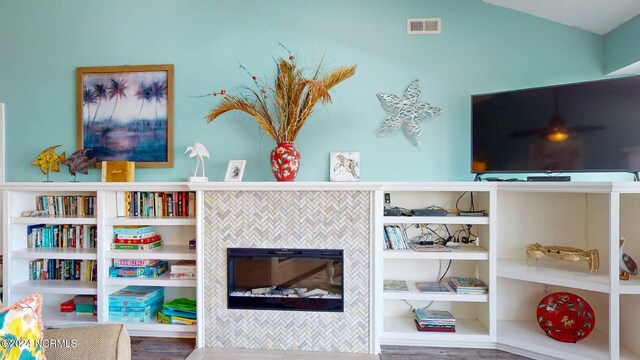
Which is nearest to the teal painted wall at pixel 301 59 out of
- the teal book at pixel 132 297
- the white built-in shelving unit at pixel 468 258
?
the white built-in shelving unit at pixel 468 258

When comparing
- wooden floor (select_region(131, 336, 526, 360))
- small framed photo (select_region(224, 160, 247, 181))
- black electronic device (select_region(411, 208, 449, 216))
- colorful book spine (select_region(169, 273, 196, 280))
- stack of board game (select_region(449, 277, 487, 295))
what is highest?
small framed photo (select_region(224, 160, 247, 181))

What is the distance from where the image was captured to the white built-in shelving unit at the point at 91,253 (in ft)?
8.38

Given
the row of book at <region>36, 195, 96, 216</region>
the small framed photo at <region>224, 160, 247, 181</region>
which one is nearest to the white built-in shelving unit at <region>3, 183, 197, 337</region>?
the row of book at <region>36, 195, 96, 216</region>

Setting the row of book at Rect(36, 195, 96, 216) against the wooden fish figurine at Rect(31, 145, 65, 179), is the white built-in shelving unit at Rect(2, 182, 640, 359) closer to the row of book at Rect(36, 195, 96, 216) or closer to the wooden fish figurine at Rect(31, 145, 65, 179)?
Answer: the row of book at Rect(36, 195, 96, 216)

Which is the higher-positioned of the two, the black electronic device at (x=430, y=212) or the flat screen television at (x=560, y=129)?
the flat screen television at (x=560, y=129)

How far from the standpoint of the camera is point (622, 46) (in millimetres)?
2408

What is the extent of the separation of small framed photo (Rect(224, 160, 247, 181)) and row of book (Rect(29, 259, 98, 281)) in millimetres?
1369

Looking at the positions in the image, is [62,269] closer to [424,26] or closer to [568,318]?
[424,26]

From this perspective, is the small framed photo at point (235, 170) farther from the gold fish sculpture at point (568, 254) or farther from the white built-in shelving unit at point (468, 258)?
the gold fish sculpture at point (568, 254)

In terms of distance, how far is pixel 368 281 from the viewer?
2359mm

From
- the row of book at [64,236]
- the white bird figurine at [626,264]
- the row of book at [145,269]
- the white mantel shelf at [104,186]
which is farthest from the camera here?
the row of book at [64,236]

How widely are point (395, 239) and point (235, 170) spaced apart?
1.33 m

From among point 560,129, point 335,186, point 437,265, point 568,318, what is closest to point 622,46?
point 560,129

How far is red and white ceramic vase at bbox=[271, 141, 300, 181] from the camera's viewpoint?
7.95 ft
